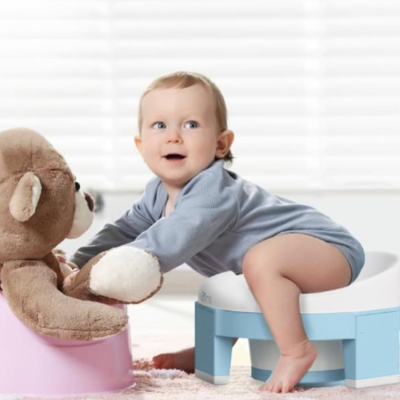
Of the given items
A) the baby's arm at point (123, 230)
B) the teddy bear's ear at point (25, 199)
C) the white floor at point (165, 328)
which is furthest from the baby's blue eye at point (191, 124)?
the white floor at point (165, 328)

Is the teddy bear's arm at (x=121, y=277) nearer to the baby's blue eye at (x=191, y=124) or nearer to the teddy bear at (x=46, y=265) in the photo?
the teddy bear at (x=46, y=265)

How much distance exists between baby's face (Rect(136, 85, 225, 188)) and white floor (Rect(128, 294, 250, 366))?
1.30ft

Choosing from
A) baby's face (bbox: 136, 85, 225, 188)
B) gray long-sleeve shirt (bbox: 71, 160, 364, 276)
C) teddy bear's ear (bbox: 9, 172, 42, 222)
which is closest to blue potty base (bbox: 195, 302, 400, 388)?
gray long-sleeve shirt (bbox: 71, 160, 364, 276)

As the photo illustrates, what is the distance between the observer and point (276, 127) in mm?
2555

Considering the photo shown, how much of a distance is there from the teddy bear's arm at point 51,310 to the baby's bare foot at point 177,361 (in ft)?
1.13

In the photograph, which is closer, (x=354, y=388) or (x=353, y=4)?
(x=354, y=388)

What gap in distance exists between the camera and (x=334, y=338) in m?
1.24

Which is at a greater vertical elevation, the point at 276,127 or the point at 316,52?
the point at 316,52

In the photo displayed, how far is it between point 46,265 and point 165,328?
2.67ft

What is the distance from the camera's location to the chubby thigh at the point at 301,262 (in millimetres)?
1229

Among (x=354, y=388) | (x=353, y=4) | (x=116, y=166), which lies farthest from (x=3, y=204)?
(x=353, y=4)

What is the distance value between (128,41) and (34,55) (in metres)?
0.28

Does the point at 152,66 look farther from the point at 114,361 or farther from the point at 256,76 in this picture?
the point at 114,361

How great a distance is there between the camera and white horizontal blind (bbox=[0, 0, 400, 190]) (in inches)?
99.9
